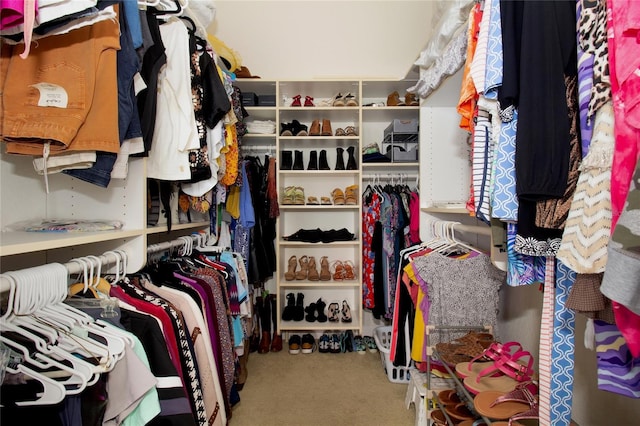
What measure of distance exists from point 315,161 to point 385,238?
2.80 ft

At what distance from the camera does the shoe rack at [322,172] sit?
2553mm

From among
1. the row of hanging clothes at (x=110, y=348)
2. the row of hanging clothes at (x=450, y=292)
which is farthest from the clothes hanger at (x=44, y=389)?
the row of hanging clothes at (x=450, y=292)

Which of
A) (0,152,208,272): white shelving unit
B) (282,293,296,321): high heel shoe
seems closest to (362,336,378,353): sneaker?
(282,293,296,321): high heel shoe

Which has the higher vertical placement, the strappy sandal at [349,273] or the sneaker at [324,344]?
the strappy sandal at [349,273]

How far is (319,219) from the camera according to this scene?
2889 mm

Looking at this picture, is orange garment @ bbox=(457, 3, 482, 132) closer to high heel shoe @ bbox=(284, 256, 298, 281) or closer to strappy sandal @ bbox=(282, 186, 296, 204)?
strappy sandal @ bbox=(282, 186, 296, 204)

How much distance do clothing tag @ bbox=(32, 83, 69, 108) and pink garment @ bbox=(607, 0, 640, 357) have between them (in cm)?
123

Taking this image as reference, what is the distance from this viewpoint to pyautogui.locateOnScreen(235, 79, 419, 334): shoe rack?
101 inches

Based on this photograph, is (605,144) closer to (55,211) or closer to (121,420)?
(121,420)

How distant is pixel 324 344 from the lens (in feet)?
8.42

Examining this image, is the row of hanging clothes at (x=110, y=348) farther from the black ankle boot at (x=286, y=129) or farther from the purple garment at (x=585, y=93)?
the black ankle boot at (x=286, y=129)

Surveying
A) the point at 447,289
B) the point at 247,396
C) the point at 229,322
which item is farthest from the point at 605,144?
the point at 247,396

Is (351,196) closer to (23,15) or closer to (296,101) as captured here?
(296,101)

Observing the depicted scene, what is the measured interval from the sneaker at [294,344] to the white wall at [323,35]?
2.16 meters
